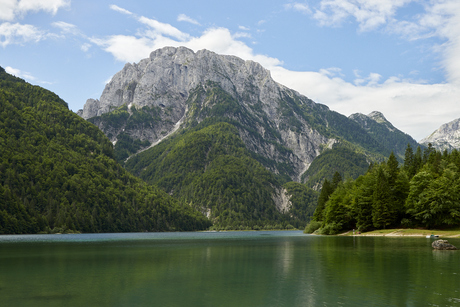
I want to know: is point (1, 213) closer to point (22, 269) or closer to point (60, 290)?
point (22, 269)

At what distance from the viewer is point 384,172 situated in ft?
409

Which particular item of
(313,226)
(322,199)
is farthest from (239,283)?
(313,226)

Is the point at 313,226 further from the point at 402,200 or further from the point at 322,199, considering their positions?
the point at 402,200

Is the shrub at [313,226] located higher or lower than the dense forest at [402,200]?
lower

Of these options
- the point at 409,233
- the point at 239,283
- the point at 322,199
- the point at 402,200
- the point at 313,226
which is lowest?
the point at 313,226

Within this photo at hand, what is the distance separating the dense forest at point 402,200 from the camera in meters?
106

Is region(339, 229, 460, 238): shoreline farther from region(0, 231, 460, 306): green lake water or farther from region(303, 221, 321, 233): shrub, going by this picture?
region(0, 231, 460, 306): green lake water

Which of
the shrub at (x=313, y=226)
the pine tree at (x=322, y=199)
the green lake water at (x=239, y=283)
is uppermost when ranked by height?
the pine tree at (x=322, y=199)

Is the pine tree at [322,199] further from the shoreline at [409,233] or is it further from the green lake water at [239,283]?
the green lake water at [239,283]

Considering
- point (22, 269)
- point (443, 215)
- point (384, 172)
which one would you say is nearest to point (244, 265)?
point (22, 269)

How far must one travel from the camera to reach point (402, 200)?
12238 centimetres

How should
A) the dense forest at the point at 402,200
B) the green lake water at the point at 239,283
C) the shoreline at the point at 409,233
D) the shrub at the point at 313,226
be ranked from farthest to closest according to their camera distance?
the shrub at the point at 313,226 < the dense forest at the point at 402,200 < the shoreline at the point at 409,233 < the green lake water at the point at 239,283

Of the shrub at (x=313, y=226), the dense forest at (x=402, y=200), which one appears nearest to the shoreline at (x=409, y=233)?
the dense forest at (x=402, y=200)

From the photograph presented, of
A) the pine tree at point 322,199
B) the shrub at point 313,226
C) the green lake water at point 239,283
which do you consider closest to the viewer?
the green lake water at point 239,283
